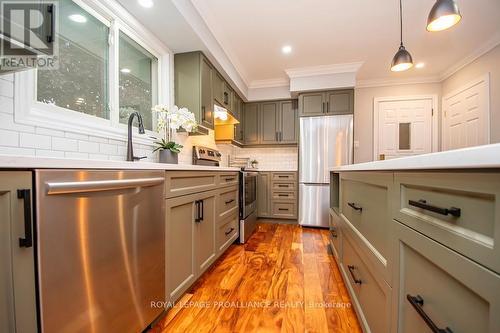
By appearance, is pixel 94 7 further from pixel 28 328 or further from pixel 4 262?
pixel 28 328

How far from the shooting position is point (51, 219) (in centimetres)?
66

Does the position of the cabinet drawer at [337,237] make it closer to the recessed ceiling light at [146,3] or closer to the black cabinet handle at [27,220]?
the black cabinet handle at [27,220]

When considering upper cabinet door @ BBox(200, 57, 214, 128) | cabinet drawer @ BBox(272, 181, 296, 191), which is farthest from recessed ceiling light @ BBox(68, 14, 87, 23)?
cabinet drawer @ BBox(272, 181, 296, 191)

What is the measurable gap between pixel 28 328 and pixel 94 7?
193cm

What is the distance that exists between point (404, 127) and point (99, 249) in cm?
466

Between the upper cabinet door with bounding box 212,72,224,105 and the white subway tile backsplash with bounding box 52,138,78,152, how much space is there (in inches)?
66.8

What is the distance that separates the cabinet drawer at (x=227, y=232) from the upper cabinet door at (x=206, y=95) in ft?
3.65

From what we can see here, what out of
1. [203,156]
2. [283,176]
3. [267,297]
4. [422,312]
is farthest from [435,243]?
[283,176]

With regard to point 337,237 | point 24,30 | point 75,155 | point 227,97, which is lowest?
point 337,237

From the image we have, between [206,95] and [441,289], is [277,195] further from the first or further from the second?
[441,289]

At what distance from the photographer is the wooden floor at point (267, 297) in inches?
47.8

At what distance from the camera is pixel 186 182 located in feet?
4.70

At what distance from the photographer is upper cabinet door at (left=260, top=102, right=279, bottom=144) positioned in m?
4.06

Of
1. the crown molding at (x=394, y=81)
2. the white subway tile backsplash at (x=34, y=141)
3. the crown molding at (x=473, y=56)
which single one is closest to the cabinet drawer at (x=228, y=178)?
the white subway tile backsplash at (x=34, y=141)
